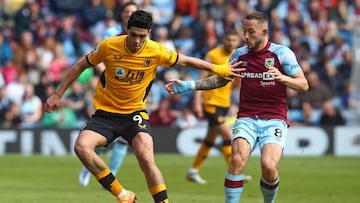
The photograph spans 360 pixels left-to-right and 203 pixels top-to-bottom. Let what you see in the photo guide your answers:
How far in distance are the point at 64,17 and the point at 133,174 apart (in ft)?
34.6

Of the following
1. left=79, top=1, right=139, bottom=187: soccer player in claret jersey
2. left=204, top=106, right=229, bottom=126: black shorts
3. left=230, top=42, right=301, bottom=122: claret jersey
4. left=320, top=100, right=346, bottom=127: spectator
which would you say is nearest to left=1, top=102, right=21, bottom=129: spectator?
left=320, top=100, right=346, bottom=127: spectator

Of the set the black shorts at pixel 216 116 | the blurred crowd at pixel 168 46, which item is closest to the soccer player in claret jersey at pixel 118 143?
the black shorts at pixel 216 116

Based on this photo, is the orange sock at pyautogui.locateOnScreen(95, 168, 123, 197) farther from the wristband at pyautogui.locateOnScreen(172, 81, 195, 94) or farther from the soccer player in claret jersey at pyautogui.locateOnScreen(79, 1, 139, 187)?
the soccer player in claret jersey at pyautogui.locateOnScreen(79, 1, 139, 187)

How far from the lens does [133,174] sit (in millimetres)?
17672

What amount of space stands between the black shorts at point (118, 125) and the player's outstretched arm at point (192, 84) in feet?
1.99

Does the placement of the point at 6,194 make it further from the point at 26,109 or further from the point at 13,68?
the point at 13,68

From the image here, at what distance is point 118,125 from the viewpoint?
11.2 m

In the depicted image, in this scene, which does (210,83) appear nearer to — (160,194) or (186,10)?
(160,194)

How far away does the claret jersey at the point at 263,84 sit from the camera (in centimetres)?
1089

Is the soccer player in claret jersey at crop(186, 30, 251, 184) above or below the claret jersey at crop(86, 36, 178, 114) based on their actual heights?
below

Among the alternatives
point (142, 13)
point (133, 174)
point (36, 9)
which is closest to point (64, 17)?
point (36, 9)

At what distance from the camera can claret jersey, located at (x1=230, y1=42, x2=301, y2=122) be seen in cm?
1089

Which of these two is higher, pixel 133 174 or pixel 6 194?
pixel 6 194

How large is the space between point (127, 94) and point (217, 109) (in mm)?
5508
